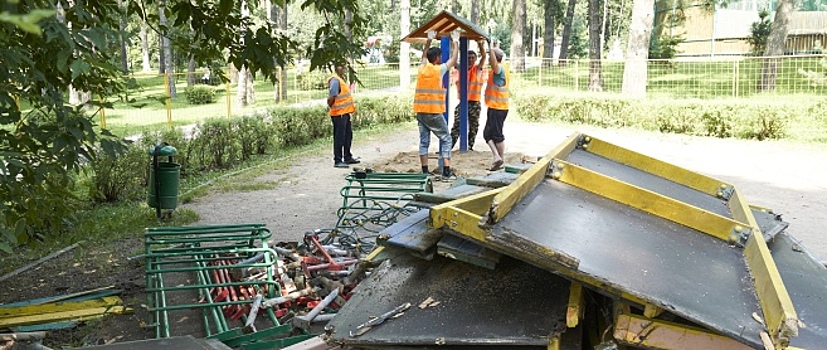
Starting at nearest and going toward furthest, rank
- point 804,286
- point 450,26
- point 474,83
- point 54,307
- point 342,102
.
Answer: point 804,286
point 54,307
point 450,26
point 342,102
point 474,83

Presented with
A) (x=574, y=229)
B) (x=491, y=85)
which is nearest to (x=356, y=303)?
(x=574, y=229)

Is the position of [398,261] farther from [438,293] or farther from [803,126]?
[803,126]

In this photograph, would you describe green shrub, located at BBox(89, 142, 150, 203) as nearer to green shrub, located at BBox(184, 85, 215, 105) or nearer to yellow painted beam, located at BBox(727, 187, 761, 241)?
yellow painted beam, located at BBox(727, 187, 761, 241)

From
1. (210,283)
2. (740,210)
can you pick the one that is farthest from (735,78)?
(210,283)

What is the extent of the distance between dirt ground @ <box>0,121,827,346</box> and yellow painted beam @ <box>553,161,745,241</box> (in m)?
2.71

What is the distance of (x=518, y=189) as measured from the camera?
2953mm

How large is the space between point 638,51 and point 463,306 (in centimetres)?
1892

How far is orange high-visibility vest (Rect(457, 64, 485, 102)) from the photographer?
Answer: 39.6 feet

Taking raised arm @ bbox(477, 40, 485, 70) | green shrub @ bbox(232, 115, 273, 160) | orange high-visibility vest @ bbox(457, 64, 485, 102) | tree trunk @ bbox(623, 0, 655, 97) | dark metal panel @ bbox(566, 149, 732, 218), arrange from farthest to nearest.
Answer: tree trunk @ bbox(623, 0, 655, 97)
green shrub @ bbox(232, 115, 273, 160)
orange high-visibility vest @ bbox(457, 64, 485, 102)
raised arm @ bbox(477, 40, 485, 70)
dark metal panel @ bbox(566, 149, 732, 218)

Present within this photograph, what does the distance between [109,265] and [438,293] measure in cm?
435

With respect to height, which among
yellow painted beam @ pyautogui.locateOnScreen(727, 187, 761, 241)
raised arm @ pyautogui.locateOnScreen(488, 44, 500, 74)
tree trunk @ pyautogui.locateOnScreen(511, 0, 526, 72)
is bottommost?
yellow painted beam @ pyautogui.locateOnScreen(727, 187, 761, 241)

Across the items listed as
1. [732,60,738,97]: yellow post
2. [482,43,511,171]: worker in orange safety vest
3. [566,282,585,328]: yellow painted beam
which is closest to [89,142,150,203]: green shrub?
[482,43,511,171]: worker in orange safety vest

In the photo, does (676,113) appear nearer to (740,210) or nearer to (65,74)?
(740,210)

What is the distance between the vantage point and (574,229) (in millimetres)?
2896
